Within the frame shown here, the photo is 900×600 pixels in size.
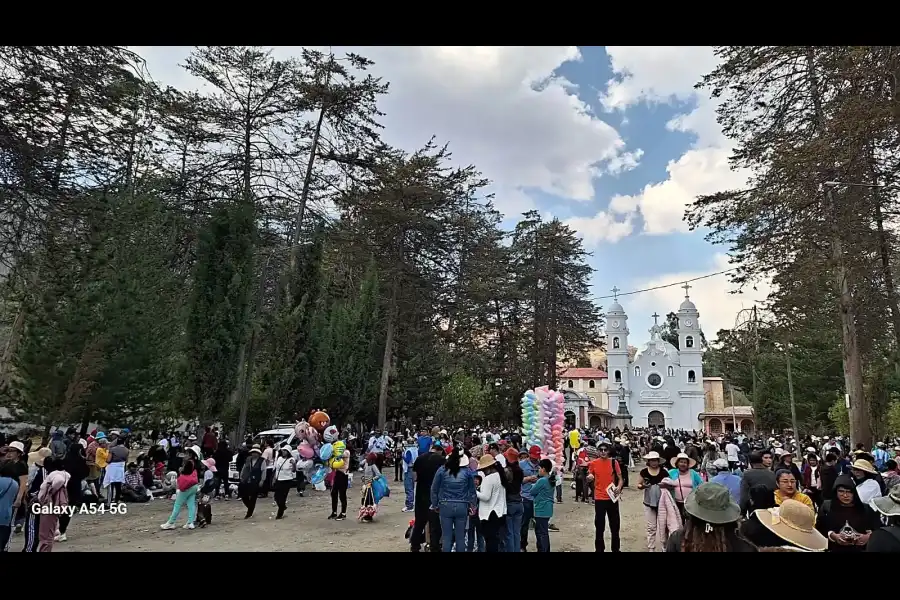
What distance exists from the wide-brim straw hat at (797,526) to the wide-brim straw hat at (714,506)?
32cm

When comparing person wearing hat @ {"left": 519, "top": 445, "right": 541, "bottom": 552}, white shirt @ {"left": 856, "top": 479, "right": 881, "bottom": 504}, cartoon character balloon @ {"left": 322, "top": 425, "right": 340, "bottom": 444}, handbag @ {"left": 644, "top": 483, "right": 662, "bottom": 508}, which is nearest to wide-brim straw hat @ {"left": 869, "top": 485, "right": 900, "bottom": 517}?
handbag @ {"left": 644, "top": 483, "right": 662, "bottom": 508}

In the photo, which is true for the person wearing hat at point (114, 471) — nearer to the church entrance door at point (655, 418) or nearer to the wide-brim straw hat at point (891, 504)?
the wide-brim straw hat at point (891, 504)

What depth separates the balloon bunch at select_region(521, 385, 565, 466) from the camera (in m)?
16.4

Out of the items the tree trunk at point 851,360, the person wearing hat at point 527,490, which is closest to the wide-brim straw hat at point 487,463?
the person wearing hat at point 527,490

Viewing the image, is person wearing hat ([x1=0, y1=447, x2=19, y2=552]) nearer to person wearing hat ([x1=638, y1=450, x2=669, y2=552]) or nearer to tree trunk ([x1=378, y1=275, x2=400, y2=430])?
person wearing hat ([x1=638, y1=450, x2=669, y2=552])

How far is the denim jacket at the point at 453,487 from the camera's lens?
257 inches

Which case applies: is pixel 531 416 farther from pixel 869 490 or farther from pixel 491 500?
pixel 869 490

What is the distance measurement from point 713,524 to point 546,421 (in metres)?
13.5

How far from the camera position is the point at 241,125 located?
63.2 ft

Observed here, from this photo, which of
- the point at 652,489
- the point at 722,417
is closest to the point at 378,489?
the point at 652,489
